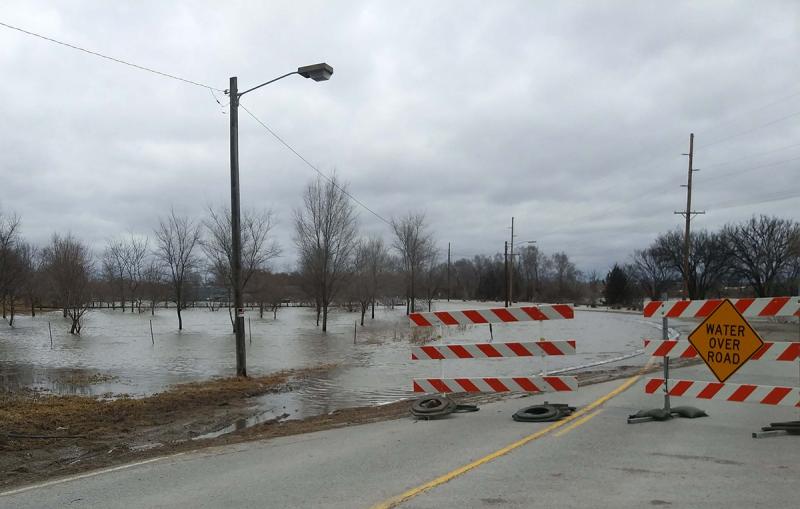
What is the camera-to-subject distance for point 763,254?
241 feet

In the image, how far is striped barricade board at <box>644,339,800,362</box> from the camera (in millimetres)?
7227

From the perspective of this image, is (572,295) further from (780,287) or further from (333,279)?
(333,279)

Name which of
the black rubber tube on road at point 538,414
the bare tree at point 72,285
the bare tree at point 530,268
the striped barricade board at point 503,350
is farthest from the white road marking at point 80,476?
the bare tree at point 530,268

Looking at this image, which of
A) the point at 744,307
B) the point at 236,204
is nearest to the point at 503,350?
the point at 744,307

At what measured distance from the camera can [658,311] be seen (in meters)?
8.41

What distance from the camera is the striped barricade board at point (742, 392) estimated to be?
7.11 meters

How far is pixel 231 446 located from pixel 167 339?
27.2 metres

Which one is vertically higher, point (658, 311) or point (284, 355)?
point (658, 311)

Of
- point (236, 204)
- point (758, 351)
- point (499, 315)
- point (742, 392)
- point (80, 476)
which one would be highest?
point (236, 204)

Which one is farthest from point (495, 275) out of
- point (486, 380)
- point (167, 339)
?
point (486, 380)

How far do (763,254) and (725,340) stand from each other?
7825 centimetres

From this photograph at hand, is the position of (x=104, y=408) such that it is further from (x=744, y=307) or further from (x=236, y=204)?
(x=744, y=307)

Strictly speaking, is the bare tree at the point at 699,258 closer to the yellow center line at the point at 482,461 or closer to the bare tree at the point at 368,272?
the bare tree at the point at 368,272

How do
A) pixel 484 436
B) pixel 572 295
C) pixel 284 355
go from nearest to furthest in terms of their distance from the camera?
pixel 484 436 < pixel 284 355 < pixel 572 295
